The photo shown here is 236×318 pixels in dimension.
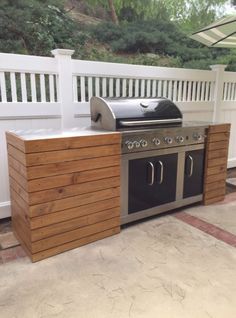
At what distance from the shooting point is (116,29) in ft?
25.2

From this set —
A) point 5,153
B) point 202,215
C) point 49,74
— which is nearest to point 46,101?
point 49,74

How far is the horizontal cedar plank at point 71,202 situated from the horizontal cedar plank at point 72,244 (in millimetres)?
322

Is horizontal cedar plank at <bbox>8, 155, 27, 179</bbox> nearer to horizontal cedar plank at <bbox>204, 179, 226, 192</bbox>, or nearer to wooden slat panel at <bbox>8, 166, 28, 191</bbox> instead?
wooden slat panel at <bbox>8, 166, 28, 191</bbox>

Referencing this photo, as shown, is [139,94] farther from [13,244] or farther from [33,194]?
[13,244]

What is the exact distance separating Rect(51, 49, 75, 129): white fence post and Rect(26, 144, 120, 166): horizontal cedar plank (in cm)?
78

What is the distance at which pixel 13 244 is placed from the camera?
2400 millimetres

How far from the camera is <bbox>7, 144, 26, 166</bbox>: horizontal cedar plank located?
2.04 m

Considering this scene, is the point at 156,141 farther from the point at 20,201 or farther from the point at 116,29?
the point at 116,29

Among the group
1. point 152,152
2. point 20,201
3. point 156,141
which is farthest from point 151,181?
point 20,201

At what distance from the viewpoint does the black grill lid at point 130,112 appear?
2572 millimetres

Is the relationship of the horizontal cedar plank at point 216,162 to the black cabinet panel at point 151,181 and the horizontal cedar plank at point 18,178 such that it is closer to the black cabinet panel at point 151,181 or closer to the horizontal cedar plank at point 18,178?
the black cabinet panel at point 151,181

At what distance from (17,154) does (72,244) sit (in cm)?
87

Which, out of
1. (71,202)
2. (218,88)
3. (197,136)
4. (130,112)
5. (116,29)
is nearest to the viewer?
(71,202)

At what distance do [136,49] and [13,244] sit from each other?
6823 millimetres
